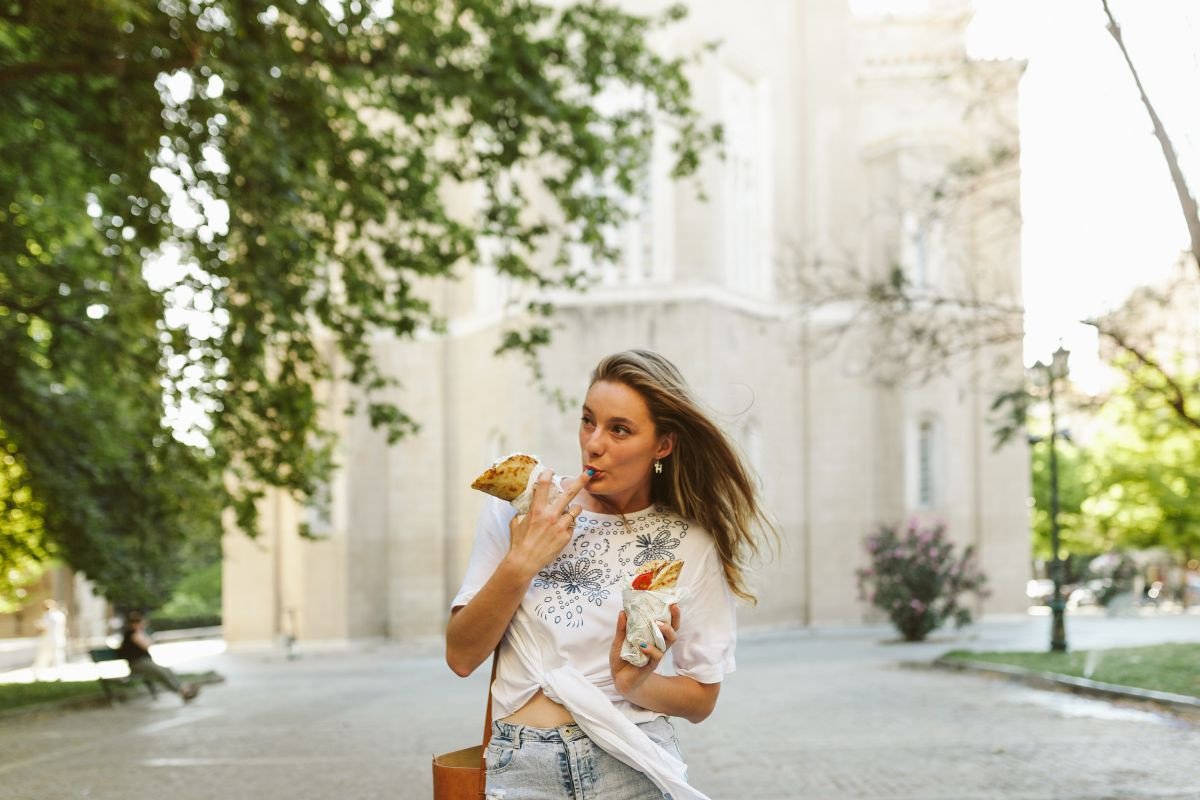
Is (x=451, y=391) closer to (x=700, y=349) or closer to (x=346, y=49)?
(x=700, y=349)

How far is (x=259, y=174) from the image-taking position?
45.6 feet

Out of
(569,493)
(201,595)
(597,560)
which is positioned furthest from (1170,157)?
(201,595)

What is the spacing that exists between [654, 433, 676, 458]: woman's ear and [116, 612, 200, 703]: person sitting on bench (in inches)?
744

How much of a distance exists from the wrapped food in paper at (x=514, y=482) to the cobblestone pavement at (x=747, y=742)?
7.22m

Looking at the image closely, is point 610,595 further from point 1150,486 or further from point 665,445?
point 1150,486

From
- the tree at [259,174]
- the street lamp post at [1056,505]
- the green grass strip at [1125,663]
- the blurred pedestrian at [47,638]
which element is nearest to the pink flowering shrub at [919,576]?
the street lamp post at [1056,505]

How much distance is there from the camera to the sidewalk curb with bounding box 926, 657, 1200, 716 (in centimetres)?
1468

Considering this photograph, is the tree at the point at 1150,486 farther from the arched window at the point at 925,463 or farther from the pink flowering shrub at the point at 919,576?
the pink flowering shrub at the point at 919,576

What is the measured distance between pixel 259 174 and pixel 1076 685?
11.6 m

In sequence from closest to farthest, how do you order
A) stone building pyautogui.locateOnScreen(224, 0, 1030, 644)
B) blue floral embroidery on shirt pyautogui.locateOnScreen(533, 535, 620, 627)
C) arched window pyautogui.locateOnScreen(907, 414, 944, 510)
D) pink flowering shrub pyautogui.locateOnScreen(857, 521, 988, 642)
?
blue floral embroidery on shirt pyautogui.locateOnScreen(533, 535, 620, 627) → pink flowering shrub pyautogui.locateOnScreen(857, 521, 988, 642) → stone building pyautogui.locateOnScreen(224, 0, 1030, 644) → arched window pyautogui.locateOnScreen(907, 414, 944, 510)

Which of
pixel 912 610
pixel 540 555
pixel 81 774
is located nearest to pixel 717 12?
pixel 912 610

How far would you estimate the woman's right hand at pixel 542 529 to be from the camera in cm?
304

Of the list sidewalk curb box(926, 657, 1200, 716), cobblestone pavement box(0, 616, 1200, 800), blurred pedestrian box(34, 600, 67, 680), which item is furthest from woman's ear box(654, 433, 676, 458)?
blurred pedestrian box(34, 600, 67, 680)

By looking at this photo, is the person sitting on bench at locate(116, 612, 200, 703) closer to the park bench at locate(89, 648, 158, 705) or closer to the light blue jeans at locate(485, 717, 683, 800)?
the park bench at locate(89, 648, 158, 705)
